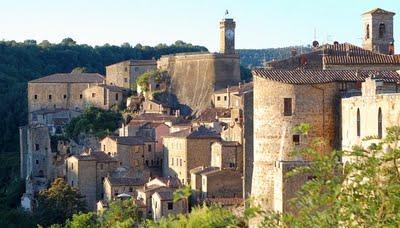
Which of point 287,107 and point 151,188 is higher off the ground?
point 287,107

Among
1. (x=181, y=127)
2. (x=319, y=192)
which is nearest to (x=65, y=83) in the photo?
(x=181, y=127)

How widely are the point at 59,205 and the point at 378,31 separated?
73.2 ft

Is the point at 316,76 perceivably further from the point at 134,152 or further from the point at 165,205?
the point at 134,152

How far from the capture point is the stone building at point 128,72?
77.8 metres

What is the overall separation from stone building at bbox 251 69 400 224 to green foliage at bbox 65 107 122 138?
3684 centimetres

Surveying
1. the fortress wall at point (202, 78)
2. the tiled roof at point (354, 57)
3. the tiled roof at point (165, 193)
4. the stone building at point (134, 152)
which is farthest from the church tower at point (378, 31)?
the fortress wall at point (202, 78)

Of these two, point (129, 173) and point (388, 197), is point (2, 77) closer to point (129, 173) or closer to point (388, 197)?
point (129, 173)

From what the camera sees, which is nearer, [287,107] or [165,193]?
[287,107]

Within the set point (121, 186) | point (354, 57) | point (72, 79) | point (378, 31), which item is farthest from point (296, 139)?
point (72, 79)

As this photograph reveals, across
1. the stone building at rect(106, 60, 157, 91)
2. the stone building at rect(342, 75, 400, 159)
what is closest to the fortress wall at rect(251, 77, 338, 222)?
the stone building at rect(342, 75, 400, 159)

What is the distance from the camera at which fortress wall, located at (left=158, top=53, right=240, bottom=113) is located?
6931 cm

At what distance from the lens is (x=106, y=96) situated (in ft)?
238

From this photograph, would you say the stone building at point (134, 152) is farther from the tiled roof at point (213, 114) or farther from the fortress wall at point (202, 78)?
the fortress wall at point (202, 78)

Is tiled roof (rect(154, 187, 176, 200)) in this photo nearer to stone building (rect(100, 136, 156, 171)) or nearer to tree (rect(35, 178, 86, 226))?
tree (rect(35, 178, 86, 226))
